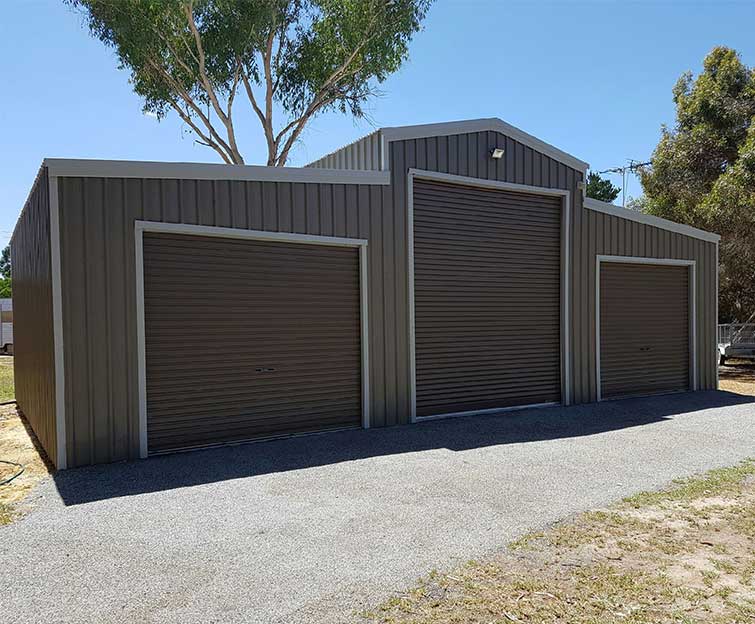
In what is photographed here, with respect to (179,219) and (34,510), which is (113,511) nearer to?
(34,510)

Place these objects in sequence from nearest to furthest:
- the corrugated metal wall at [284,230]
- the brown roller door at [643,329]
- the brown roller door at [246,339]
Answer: the corrugated metal wall at [284,230] → the brown roller door at [246,339] → the brown roller door at [643,329]

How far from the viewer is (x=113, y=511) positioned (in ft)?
13.3

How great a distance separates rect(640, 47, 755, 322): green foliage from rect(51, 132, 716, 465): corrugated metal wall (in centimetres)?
564

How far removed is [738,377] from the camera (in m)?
13.6

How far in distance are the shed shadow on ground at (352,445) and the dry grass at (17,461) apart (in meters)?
0.27

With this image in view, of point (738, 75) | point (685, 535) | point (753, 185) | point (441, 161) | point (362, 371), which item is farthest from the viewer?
point (738, 75)

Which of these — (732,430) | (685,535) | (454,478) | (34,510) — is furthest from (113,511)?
(732,430)

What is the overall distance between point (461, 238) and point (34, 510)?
576cm

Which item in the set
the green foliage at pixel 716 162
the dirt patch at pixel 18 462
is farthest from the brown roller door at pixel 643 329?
the dirt patch at pixel 18 462

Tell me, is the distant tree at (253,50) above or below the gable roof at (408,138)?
above

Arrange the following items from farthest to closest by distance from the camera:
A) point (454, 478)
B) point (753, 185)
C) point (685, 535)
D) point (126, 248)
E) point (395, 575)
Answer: point (753, 185)
point (126, 248)
point (454, 478)
point (685, 535)
point (395, 575)

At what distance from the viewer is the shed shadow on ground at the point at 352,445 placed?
479 cm

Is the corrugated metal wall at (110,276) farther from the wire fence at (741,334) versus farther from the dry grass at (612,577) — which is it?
the wire fence at (741,334)

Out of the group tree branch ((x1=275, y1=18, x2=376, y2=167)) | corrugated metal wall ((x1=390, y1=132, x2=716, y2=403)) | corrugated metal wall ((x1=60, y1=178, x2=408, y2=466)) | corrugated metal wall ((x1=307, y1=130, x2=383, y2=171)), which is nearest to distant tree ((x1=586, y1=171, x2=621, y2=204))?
tree branch ((x1=275, y1=18, x2=376, y2=167))
